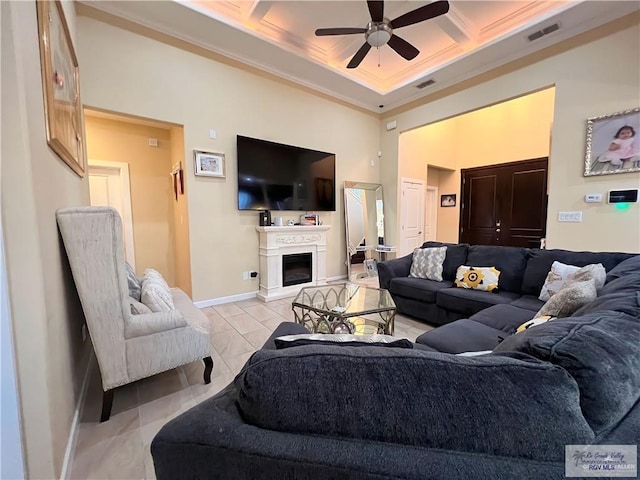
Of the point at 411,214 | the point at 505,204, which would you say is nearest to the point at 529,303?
the point at 411,214

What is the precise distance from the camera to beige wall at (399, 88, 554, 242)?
5553mm

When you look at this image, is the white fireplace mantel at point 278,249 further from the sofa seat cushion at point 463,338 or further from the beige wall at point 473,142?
the sofa seat cushion at point 463,338

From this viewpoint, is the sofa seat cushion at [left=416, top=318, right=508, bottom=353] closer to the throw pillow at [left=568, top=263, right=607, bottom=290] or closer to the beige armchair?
the throw pillow at [left=568, top=263, right=607, bottom=290]

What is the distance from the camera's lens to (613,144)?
10.2 ft

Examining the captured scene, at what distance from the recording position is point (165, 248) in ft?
14.7

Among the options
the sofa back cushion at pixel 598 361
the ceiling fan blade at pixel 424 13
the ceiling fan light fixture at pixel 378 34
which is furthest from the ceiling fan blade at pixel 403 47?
the sofa back cushion at pixel 598 361

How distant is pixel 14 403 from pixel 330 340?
1.19m

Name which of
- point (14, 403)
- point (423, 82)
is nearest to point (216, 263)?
point (14, 403)

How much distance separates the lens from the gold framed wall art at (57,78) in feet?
4.55

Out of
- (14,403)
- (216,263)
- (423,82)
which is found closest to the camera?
(14,403)

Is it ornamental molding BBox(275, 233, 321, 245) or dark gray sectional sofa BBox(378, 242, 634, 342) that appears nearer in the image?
dark gray sectional sofa BBox(378, 242, 634, 342)

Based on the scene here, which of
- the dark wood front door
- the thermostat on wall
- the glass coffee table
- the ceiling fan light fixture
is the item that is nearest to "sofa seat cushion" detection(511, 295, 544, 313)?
the glass coffee table

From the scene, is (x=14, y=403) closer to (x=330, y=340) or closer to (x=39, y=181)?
(x=39, y=181)

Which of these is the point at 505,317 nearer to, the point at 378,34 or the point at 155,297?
the point at 155,297
